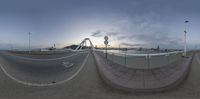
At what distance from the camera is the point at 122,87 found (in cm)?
1511

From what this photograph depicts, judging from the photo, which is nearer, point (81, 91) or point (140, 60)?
point (81, 91)

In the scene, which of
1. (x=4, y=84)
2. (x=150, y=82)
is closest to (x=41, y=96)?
(x=4, y=84)

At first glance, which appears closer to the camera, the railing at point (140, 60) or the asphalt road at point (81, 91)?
the asphalt road at point (81, 91)

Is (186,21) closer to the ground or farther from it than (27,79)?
farther from it

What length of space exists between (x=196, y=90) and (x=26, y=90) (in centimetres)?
961

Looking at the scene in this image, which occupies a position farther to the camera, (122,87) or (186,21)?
(186,21)

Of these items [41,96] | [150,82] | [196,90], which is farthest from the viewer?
[150,82]

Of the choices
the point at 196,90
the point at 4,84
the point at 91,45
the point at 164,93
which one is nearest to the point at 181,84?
the point at 196,90

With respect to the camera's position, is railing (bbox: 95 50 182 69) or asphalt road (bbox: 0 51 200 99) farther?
railing (bbox: 95 50 182 69)

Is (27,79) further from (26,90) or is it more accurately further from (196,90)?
(196,90)

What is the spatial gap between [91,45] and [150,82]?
77.1 m

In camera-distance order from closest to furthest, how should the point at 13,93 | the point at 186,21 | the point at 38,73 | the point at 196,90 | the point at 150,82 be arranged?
the point at 13,93 < the point at 196,90 < the point at 150,82 < the point at 38,73 < the point at 186,21

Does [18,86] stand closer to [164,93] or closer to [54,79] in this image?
[54,79]

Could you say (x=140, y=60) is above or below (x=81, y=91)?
above
